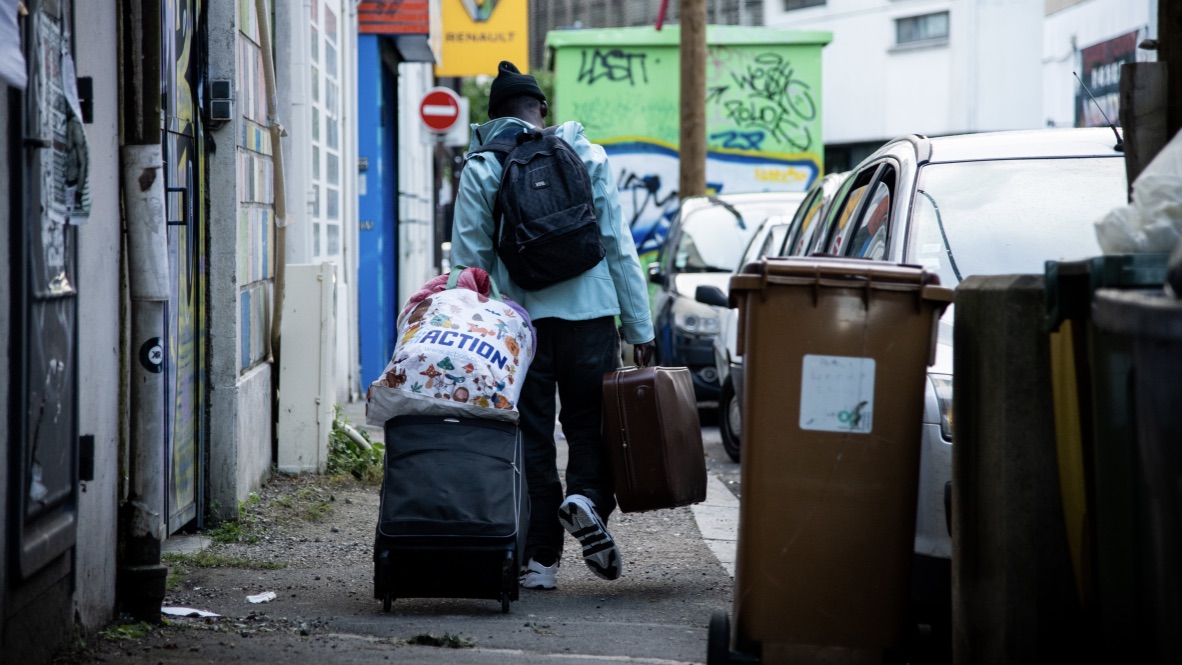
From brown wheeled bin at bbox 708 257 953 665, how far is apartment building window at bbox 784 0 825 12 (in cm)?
3223

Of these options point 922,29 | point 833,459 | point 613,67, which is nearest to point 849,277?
point 833,459

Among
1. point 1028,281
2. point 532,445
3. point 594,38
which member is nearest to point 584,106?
point 594,38

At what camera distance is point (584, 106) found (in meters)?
24.3

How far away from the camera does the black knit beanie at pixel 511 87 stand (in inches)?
218

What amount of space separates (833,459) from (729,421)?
6069mm

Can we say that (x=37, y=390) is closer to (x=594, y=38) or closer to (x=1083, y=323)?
(x=1083, y=323)

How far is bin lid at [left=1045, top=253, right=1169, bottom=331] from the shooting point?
296 centimetres

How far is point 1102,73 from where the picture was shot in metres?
24.1

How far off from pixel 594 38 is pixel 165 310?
20.0 m

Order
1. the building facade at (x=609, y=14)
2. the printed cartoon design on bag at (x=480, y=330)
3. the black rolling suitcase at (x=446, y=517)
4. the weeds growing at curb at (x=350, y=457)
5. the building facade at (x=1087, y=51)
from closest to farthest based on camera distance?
1. the black rolling suitcase at (x=446, y=517)
2. the printed cartoon design on bag at (x=480, y=330)
3. the weeds growing at curb at (x=350, y=457)
4. the building facade at (x=1087, y=51)
5. the building facade at (x=609, y=14)

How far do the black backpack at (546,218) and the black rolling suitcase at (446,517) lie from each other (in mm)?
760

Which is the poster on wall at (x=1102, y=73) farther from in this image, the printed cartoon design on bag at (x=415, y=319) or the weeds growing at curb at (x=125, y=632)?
the weeds growing at curb at (x=125, y=632)

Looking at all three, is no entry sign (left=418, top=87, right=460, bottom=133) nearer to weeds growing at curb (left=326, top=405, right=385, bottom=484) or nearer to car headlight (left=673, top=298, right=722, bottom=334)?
car headlight (left=673, top=298, right=722, bottom=334)

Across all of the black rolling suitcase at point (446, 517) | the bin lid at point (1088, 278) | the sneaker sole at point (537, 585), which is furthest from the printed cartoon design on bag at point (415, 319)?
the bin lid at point (1088, 278)
